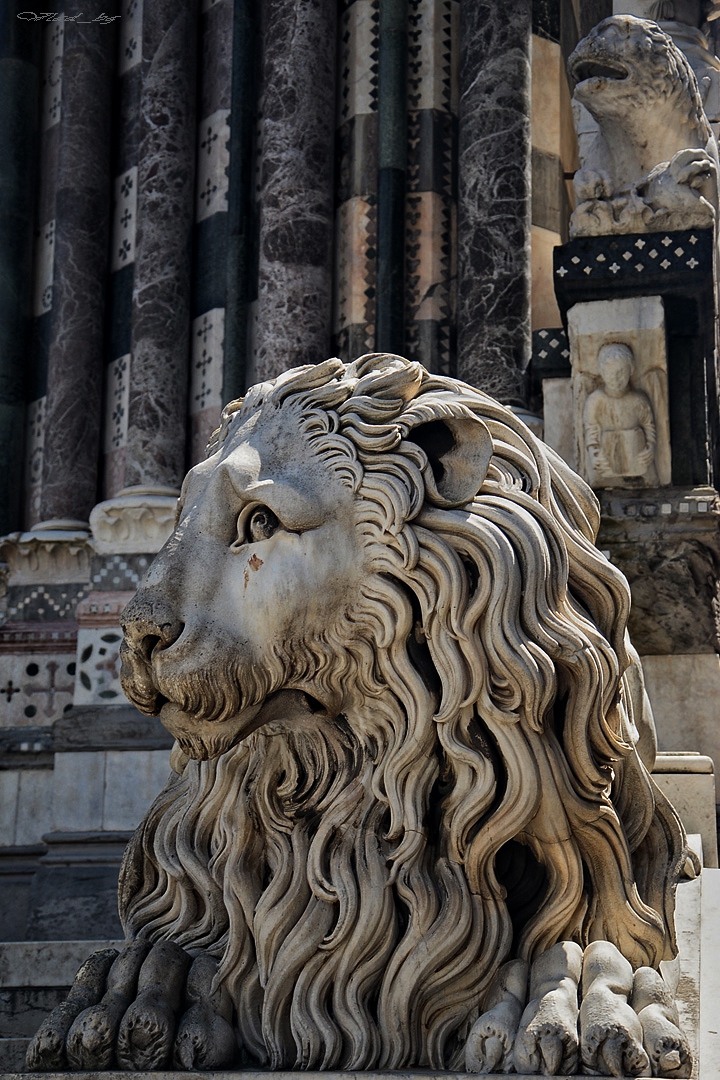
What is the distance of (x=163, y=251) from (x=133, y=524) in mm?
1585

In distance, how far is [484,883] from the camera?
8.82 feet

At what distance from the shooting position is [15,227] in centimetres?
962

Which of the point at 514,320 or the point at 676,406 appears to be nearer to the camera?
the point at 676,406

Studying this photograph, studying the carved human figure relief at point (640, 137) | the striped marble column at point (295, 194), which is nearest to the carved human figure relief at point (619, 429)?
the carved human figure relief at point (640, 137)

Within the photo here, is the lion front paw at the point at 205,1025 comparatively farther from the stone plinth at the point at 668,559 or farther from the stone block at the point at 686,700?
the stone plinth at the point at 668,559

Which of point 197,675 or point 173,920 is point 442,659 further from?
point 173,920

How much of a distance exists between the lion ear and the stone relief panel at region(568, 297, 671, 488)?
289 cm

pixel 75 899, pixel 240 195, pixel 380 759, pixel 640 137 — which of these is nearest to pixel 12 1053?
pixel 380 759

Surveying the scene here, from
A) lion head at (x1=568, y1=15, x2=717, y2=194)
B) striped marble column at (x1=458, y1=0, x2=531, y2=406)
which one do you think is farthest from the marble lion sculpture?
striped marble column at (x1=458, y1=0, x2=531, y2=406)

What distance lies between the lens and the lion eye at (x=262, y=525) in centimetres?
276

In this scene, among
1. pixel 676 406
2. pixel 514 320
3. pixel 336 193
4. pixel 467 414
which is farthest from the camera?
pixel 336 193

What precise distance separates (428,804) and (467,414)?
0.69 m

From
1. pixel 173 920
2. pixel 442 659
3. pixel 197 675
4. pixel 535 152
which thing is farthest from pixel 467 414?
pixel 535 152

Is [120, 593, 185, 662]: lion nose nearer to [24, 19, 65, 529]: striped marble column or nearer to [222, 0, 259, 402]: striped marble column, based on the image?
[222, 0, 259, 402]: striped marble column
